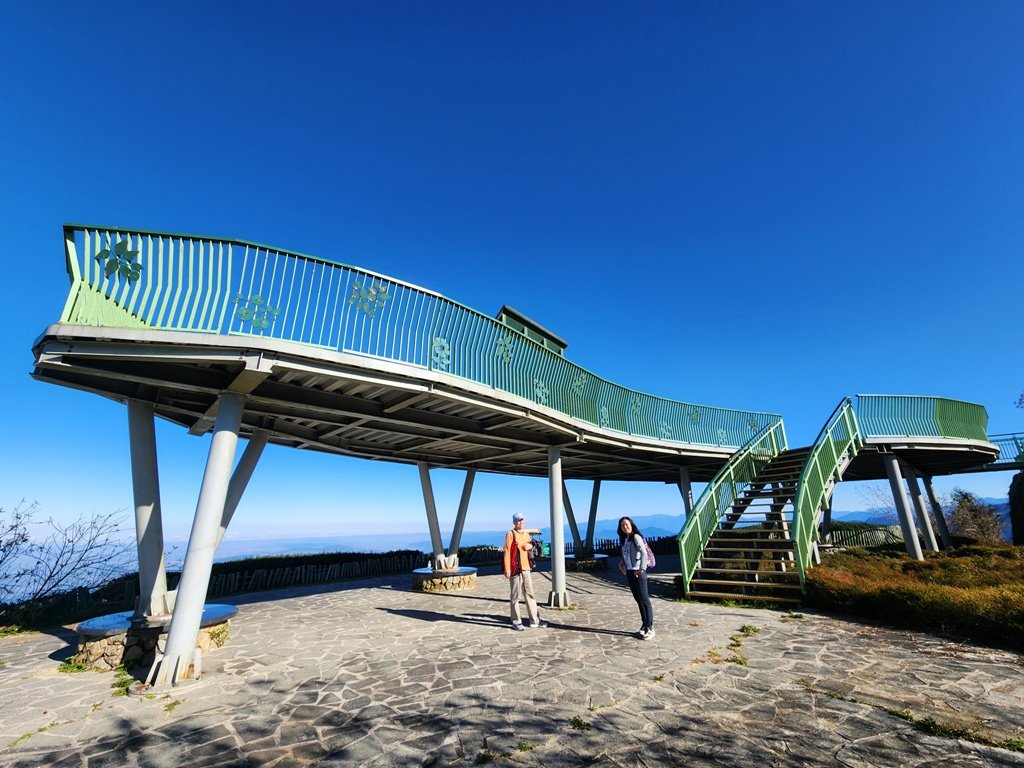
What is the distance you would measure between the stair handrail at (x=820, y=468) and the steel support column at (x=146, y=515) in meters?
12.7

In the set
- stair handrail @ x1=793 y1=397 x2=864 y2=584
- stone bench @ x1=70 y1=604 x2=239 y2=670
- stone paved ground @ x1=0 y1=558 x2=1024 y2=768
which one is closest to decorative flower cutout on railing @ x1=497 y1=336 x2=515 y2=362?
stone paved ground @ x1=0 y1=558 x2=1024 y2=768

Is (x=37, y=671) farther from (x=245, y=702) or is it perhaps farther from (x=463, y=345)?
(x=463, y=345)

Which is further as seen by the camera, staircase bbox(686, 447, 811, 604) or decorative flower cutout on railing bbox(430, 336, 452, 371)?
staircase bbox(686, 447, 811, 604)

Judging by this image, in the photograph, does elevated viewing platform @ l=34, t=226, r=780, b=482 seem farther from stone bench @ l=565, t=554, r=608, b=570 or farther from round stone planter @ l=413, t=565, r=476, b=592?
stone bench @ l=565, t=554, r=608, b=570

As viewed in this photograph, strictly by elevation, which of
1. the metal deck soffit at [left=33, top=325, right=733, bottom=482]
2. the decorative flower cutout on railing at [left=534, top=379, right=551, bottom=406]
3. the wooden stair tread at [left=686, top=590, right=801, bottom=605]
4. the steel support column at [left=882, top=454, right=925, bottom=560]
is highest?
the decorative flower cutout on railing at [left=534, top=379, right=551, bottom=406]

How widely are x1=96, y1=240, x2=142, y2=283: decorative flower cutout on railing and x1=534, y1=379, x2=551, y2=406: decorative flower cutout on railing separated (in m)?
7.00

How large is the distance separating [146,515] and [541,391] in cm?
746

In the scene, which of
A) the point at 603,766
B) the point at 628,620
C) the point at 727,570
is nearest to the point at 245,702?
the point at 603,766

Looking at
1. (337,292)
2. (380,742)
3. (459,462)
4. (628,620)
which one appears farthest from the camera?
(459,462)

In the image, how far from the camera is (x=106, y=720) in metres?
4.64

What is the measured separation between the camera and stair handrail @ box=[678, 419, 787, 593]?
36.8 feet

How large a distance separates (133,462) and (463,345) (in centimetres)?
565

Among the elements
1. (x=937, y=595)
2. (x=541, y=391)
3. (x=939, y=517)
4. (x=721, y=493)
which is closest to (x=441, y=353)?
(x=541, y=391)

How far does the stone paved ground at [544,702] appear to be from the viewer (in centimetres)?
380
